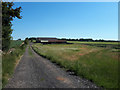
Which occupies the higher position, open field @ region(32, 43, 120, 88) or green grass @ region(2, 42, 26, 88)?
green grass @ region(2, 42, 26, 88)

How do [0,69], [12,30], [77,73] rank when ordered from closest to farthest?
[0,69]
[77,73]
[12,30]

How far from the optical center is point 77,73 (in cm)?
837

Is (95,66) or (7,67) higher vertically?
(7,67)

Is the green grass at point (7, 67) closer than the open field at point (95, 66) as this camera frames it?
Yes

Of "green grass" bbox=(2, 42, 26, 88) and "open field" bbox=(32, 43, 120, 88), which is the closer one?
"green grass" bbox=(2, 42, 26, 88)

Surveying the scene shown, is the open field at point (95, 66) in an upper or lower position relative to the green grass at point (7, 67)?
lower

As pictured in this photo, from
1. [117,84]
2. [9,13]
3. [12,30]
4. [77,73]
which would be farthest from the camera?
[12,30]

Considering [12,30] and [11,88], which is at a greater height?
[12,30]

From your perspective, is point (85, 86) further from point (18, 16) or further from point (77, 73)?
point (18, 16)

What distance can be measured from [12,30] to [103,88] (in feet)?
46.2

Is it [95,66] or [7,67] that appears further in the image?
[95,66]

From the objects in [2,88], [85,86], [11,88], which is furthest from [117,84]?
[2,88]

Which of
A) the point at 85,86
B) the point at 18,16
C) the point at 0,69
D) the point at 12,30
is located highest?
the point at 18,16

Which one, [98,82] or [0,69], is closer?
[98,82]
